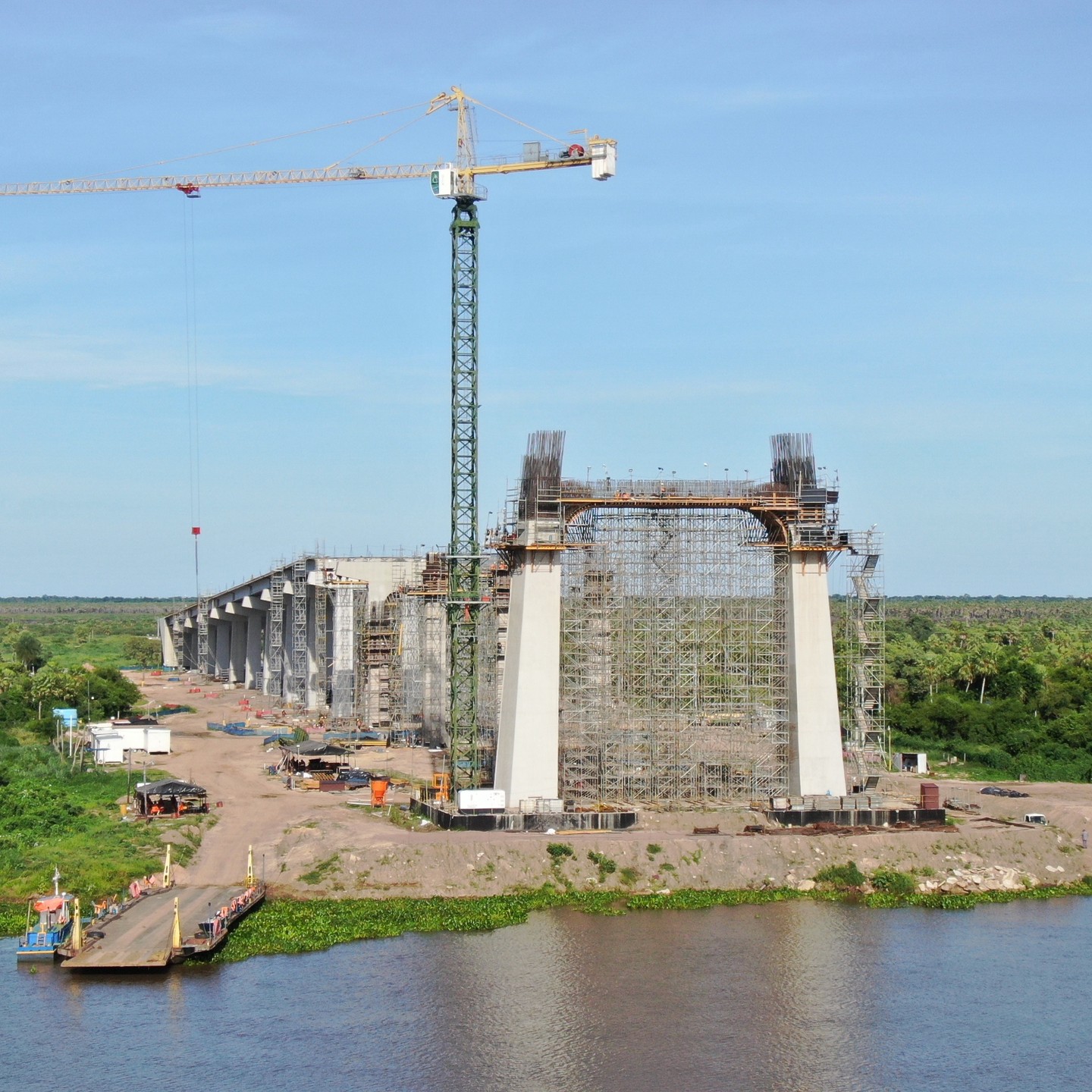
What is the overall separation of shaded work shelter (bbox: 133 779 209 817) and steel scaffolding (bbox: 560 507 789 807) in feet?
60.0

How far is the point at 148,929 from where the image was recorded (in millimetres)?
51031

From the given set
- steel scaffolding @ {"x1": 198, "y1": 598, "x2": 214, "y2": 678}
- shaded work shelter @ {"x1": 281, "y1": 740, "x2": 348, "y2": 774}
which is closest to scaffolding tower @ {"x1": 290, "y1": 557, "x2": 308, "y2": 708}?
shaded work shelter @ {"x1": 281, "y1": 740, "x2": 348, "y2": 774}

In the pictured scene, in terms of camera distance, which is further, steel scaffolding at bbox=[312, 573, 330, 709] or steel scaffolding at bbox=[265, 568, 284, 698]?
steel scaffolding at bbox=[265, 568, 284, 698]

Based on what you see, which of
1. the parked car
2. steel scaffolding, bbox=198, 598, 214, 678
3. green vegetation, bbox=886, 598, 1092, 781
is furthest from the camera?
steel scaffolding, bbox=198, 598, 214, 678

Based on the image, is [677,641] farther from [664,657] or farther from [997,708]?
[997,708]

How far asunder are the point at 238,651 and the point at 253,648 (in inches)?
509

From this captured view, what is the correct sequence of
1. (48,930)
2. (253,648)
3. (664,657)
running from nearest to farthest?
(48,930) < (664,657) < (253,648)

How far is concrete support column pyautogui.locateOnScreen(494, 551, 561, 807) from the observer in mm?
65875

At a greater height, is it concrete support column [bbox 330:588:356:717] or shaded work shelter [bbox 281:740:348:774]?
concrete support column [bbox 330:588:356:717]

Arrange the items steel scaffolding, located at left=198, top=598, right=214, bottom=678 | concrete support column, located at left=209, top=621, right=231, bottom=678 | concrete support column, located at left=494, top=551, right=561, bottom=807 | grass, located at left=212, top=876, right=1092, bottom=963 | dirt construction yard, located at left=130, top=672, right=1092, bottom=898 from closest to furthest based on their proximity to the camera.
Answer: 1. grass, located at left=212, top=876, right=1092, bottom=963
2. dirt construction yard, located at left=130, top=672, right=1092, bottom=898
3. concrete support column, located at left=494, top=551, right=561, bottom=807
4. concrete support column, located at left=209, top=621, right=231, bottom=678
5. steel scaffolding, located at left=198, top=598, right=214, bottom=678

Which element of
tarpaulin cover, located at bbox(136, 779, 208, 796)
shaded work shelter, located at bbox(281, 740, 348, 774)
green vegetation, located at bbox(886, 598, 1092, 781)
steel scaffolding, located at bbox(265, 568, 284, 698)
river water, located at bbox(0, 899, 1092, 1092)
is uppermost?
steel scaffolding, located at bbox(265, 568, 284, 698)

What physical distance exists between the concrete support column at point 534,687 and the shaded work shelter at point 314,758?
24.0 meters

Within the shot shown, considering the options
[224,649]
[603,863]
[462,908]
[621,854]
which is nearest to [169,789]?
[462,908]

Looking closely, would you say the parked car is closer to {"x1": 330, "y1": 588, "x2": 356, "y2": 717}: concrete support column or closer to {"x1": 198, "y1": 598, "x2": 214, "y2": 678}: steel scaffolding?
{"x1": 330, "y1": 588, "x2": 356, "y2": 717}: concrete support column
